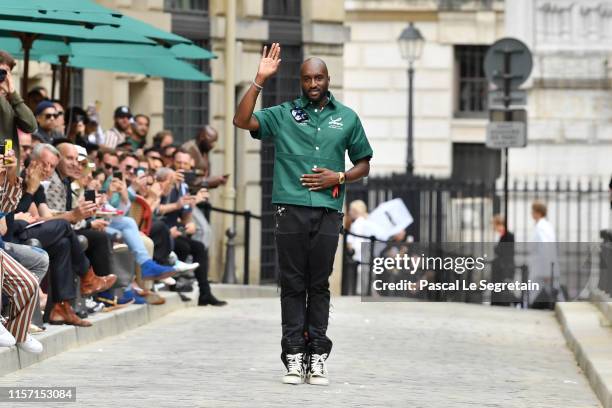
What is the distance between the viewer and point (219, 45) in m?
29.4

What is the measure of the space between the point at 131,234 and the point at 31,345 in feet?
15.8

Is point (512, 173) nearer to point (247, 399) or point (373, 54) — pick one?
point (373, 54)

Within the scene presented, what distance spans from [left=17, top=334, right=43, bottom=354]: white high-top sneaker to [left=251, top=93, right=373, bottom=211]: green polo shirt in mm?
1849

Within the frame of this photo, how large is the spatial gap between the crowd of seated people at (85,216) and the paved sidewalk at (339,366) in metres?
0.42

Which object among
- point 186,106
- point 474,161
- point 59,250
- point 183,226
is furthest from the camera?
point 474,161

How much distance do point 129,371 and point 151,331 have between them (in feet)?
12.5

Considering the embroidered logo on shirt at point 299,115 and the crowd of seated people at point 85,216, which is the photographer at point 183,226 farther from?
the embroidered logo on shirt at point 299,115

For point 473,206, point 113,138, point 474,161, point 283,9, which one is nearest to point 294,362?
point 113,138

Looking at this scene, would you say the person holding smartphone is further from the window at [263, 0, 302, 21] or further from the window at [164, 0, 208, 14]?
the window at [263, 0, 302, 21]

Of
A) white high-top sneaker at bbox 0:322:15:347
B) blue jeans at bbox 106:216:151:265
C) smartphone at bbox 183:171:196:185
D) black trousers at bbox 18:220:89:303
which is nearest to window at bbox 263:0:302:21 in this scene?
smartphone at bbox 183:171:196:185

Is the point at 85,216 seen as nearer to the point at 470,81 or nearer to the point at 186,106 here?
the point at 186,106

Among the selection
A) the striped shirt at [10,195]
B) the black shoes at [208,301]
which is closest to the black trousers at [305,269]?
the striped shirt at [10,195]

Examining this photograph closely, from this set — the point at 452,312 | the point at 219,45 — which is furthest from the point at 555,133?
the point at 452,312

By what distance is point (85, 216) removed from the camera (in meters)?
16.3
